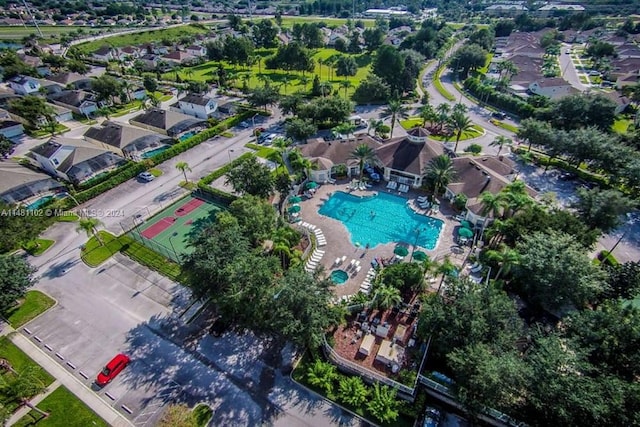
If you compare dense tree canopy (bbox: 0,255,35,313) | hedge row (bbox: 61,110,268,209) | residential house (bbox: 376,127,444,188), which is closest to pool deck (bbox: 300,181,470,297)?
residential house (bbox: 376,127,444,188)

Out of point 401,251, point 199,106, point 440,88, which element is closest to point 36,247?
point 199,106

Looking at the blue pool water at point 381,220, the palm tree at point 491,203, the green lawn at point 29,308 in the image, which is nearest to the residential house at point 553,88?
the palm tree at point 491,203

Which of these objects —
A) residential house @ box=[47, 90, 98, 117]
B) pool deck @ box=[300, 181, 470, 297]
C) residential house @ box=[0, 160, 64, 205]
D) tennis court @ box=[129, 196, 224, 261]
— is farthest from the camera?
residential house @ box=[47, 90, 98, 117]

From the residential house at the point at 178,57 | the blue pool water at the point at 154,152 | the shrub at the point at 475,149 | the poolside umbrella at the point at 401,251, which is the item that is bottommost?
the blue pool water at the point at 154,152

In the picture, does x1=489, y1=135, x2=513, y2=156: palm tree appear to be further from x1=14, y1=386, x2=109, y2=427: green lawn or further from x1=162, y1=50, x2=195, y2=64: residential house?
x1=162, y1=50, x2=195, y2=64: residential house

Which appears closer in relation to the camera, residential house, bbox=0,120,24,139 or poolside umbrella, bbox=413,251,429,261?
poolside umbrella, bbox=413,251,429,261

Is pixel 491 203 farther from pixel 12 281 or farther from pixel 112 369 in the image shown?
pixel 12 281

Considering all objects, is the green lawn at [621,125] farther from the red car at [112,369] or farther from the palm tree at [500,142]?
the red car at [112,369]
